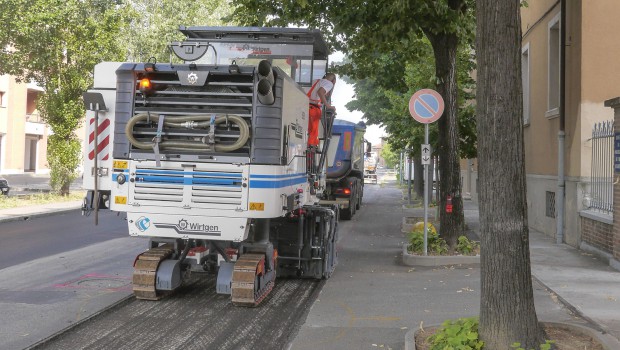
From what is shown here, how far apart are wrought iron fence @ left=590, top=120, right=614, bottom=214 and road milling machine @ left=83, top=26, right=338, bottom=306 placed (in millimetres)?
6328

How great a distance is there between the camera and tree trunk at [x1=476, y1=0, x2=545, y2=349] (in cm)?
546

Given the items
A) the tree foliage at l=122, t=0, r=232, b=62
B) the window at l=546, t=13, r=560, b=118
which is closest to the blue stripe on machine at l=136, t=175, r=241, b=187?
the window at l=546, t=13, r=560, b=118

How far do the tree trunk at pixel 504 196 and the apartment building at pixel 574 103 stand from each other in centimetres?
663

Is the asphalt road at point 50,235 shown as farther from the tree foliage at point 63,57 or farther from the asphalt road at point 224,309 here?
the tree foliage at point 63,57

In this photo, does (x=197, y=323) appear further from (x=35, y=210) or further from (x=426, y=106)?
(x=35, y=210)

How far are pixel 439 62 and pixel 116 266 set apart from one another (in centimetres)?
718

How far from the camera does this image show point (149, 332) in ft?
22.9

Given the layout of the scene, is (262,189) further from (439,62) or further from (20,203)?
(20,203)

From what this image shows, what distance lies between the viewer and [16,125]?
5219 centimetres

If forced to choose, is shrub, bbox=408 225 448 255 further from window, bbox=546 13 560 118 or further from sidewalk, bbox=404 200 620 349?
window, bbox=546 13 560 118

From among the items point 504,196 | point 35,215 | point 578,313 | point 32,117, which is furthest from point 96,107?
point 32,117

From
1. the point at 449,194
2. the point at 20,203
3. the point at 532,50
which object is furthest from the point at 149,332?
the point at 20,203

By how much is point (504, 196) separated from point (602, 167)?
312 inches

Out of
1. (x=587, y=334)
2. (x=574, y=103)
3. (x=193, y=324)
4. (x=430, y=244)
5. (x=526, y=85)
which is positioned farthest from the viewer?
(x=526, y=85)
